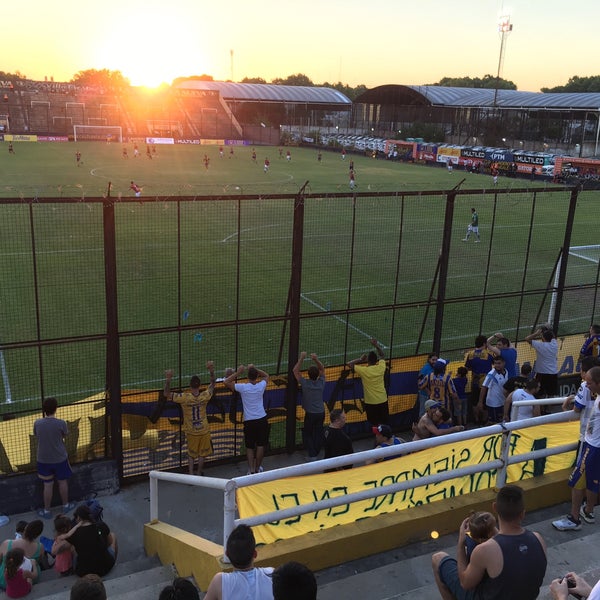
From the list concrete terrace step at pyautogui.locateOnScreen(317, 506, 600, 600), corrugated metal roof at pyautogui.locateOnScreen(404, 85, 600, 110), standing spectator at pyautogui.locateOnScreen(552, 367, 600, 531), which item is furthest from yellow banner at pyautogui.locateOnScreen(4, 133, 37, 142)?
standing spectator at pyautogui.locateOnScreen(552, 367, 600, 531)

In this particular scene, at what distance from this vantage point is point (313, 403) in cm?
1008

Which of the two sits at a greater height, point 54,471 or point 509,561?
point 509,561

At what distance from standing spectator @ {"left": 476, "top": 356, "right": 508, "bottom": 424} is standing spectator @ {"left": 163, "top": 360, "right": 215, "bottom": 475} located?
15.9 feet

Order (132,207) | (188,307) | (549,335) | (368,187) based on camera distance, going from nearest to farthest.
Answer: (549,335) → (188,307) → (132,207) → (368,187)

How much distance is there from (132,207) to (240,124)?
72.9m

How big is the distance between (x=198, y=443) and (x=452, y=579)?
5.85 metres

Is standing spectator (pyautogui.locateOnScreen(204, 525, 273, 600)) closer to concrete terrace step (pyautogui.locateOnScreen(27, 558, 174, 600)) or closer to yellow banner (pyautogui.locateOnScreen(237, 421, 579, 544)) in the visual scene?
yellow banner (pyautogui.locateOnScreen(237, 421, 579, 544))

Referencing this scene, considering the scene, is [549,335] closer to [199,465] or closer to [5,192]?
[199,465]

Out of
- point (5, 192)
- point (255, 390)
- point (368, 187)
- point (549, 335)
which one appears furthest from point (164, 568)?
point (368, 187)

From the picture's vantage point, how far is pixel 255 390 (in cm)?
934

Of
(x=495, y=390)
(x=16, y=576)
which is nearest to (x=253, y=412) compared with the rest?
(x=16, y=576)

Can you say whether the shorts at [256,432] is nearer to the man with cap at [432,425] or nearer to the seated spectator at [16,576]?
the man with cap at [432,425]

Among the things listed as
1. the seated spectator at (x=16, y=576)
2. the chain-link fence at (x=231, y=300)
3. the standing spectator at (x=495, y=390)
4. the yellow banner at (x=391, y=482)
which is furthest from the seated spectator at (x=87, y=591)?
the standing spectator at (x=495, y=390)

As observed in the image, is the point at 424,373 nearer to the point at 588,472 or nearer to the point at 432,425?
the point at 432,425
